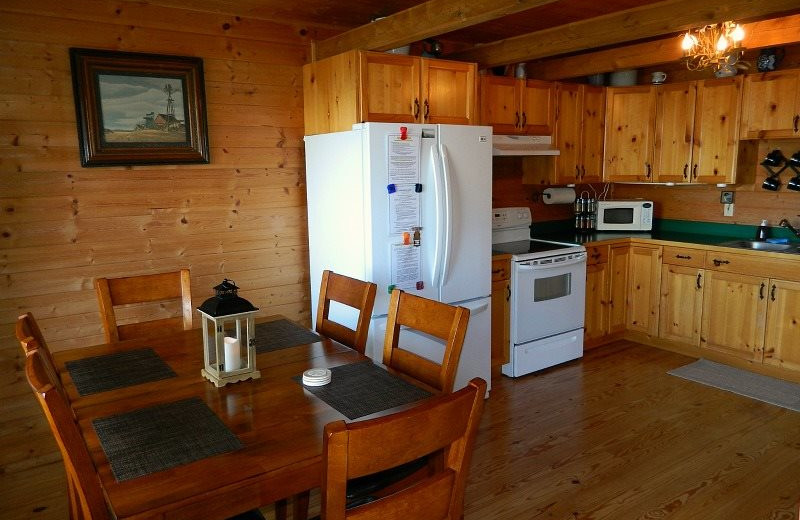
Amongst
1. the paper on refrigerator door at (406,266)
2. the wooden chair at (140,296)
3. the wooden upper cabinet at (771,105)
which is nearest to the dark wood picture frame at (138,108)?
the wooden chair at (140,296)

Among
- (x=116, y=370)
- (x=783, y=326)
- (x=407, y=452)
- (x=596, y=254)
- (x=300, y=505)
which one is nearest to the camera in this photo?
(x=407, y=452)

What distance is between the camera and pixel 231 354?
1885 mm

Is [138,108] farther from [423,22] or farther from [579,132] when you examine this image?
[579,132]

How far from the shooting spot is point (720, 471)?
9.66 ft

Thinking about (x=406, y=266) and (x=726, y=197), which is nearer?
(x=406, y=266)

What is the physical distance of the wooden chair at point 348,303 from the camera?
2398mm

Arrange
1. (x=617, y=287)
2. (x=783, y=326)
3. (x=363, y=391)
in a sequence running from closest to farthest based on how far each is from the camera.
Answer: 1. (x=363, y=391)
2. (x=783, y=326)
3. (x=617, y=287)

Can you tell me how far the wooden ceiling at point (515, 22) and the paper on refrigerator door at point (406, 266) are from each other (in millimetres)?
1123

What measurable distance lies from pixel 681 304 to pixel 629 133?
4.79 feet

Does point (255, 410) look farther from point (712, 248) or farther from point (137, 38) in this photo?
point (712, 248)

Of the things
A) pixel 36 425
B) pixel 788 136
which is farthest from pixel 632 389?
pixel 36 425

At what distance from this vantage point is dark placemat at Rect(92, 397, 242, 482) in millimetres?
1397

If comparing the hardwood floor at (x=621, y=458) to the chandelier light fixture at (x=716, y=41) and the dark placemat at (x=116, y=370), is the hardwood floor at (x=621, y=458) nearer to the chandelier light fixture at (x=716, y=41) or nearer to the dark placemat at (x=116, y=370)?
the dark placemat at (x=116, y=370)

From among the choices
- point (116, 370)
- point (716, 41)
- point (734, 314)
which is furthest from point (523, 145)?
point (116, 370)
